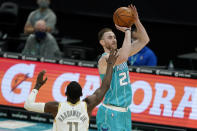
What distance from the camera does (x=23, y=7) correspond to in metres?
18.9

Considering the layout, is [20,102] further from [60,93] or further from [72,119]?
[72,119]

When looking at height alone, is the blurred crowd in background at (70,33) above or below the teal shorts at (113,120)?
above

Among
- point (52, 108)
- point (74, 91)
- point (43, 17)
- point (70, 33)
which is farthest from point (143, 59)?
point (74, 91)

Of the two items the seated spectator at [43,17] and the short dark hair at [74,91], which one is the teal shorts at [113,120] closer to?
the short dark hair at [74,91]

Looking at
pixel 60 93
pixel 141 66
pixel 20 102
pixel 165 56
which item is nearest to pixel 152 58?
pixel 141 66

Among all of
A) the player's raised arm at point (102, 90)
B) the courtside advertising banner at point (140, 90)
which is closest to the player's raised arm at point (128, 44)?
the player's raised arm at point (102, 90)

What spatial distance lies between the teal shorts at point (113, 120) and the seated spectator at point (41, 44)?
6.32 meters

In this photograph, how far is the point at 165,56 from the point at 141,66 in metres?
5.57

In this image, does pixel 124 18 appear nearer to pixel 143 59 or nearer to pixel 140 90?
pixel 140 90

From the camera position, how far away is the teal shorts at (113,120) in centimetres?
793

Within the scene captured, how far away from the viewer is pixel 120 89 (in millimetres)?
8008

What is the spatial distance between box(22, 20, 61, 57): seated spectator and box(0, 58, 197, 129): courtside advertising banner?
1.62 m

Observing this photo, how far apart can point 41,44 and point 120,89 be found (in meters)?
6.53

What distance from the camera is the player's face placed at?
27.1 ft
